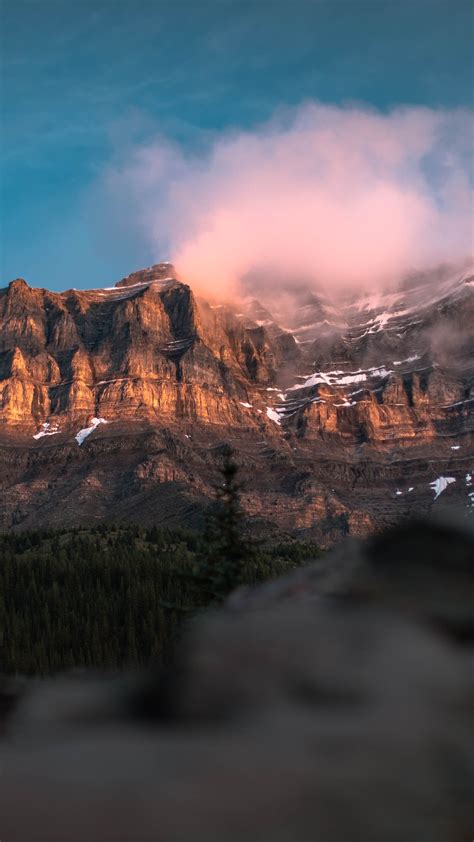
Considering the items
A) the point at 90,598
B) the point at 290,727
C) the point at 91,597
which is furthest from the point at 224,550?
the point at 91,597

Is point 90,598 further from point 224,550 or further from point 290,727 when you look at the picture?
point 290,727

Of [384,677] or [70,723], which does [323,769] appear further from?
[70,723]

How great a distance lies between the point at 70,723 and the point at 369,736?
213 centimetres

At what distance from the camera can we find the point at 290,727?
509 cm

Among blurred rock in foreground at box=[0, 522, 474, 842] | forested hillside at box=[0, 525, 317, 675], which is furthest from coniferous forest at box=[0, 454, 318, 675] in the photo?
blurred rock in foreground at box=[0, 522, 474, 842]

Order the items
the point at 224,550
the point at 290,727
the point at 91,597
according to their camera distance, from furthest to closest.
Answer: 1. the point at 91,597
2. the point at 224,550
3. the point at 290,727

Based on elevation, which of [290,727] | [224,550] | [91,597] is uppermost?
[224,550]

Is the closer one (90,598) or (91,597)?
(90,598)

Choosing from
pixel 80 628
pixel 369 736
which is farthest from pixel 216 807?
pixel 80 628

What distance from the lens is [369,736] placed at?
4938 mm

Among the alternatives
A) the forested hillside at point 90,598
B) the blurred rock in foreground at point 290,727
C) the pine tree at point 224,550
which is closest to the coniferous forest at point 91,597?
the forested hillside at point 90,598

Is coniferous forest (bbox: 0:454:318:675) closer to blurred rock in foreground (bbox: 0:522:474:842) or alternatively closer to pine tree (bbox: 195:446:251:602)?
pine tree (bbox: 195:446:251:602)

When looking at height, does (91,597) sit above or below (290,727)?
below

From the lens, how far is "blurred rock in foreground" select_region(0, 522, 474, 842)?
4.67 metres
